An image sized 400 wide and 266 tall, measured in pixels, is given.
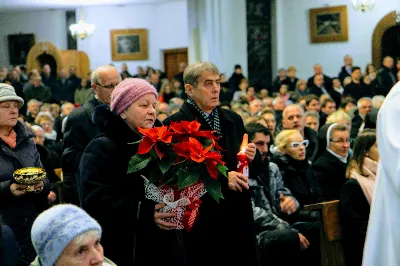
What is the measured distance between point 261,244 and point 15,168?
2.17 metres

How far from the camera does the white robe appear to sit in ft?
9.68

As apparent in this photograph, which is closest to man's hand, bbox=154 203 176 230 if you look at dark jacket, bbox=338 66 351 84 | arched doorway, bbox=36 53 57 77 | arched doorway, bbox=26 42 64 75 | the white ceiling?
dark jacket, bbox=338 66 351 84

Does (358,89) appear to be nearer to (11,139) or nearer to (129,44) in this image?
(129,44)

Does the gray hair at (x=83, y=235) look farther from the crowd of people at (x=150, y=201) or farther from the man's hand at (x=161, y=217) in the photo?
the man's hand at (x=161, y=217)

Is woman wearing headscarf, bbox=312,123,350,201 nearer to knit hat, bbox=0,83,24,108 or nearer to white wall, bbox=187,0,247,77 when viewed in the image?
knit hat, bbox=0,83,24,108

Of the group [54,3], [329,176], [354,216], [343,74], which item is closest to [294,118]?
[329,176]

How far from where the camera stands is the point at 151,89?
4023 mm

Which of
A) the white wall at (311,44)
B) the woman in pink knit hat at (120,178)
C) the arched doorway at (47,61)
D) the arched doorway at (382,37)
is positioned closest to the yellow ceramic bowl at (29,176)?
the woman in pink knit hat at (120,178)

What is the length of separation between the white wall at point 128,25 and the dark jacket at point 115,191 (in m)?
24.2

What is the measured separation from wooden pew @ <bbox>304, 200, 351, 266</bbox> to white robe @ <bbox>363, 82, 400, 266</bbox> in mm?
2614

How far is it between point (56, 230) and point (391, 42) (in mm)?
21409

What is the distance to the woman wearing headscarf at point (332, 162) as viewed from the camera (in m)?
6.71

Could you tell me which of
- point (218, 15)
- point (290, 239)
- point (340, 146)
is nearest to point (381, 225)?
point (290, 239)

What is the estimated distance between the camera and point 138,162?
3.74 m
